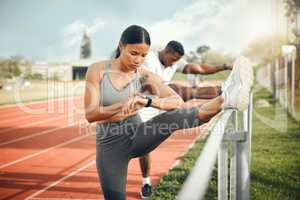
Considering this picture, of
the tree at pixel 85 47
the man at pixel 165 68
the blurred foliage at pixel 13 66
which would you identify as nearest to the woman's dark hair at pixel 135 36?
the man at pixel 165 68

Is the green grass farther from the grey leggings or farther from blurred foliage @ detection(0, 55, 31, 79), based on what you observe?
blurred foliage @ detection(0, 55, 31, 79)

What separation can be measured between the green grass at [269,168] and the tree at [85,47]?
289 feet

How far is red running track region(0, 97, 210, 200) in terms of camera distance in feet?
17.6

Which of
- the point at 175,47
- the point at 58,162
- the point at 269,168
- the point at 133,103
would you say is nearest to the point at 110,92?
the point at 133,103

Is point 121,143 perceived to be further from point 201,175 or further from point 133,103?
point 201,175

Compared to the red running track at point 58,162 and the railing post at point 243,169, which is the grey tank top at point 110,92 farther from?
the red running track at point 58,162

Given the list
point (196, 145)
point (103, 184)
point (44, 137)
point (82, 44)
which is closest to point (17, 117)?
point (44, 137)

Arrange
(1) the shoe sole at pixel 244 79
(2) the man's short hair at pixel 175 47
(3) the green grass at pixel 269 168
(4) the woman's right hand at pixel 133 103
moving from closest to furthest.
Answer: (1) the shoe sole at pixel 244 79
(4) the woman's right hand at pixel 133 103
(2) the man's short hair at pixel 175 47
(3) the green grass at pixel 269 168

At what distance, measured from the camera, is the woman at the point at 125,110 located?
103 inches

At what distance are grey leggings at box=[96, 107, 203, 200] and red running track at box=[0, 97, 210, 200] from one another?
2214 mm

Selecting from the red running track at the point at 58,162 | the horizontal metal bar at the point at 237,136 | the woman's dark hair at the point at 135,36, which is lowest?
the red running track at the point at 58,162

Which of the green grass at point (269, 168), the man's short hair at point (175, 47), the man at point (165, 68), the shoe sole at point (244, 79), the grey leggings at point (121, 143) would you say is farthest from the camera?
the green grass at point (269, 168)

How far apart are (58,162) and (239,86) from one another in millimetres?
5492

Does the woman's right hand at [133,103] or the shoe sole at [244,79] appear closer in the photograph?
the shoe sole at [244,79]
